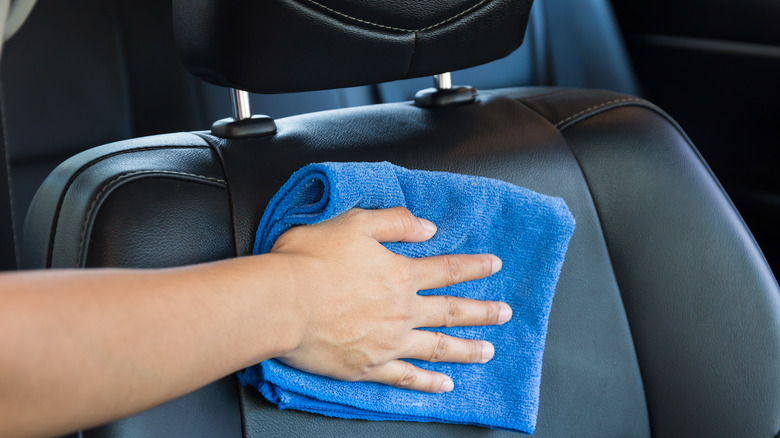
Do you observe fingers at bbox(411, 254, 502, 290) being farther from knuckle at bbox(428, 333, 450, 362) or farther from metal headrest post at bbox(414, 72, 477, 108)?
metal headrest post at bbox(414, 72, 477, 108)

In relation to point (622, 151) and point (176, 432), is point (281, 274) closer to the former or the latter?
point (176, 432)

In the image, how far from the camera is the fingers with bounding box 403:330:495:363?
698 millimetres

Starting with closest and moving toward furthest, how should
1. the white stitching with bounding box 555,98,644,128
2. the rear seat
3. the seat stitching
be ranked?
the seat stitching, the white stitching with bounding box 555,98,644,128, the rear seat

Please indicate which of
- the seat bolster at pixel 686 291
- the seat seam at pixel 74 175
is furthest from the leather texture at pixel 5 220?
the seat bolster at pixel 686 291

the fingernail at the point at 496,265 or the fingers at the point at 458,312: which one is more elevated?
the fingernail at the point at 496,265

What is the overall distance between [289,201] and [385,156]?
0.13m

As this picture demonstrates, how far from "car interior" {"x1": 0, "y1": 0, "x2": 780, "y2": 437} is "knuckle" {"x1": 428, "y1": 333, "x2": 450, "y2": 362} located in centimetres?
7

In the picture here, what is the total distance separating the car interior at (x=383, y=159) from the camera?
0.66 meters


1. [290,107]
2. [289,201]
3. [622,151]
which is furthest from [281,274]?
[290,107]

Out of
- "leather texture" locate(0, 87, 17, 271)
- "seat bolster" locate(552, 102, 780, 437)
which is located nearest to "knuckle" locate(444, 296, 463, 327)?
"seat bolster" locate(552, 102, 780, 437)

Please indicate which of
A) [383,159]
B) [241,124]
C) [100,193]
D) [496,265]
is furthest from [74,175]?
[496,265]

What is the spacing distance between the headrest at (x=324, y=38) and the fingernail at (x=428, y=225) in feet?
0.51

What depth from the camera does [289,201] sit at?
2.20ft

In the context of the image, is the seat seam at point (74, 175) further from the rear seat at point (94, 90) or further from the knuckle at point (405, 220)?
the rear seat at point (94, 90)
